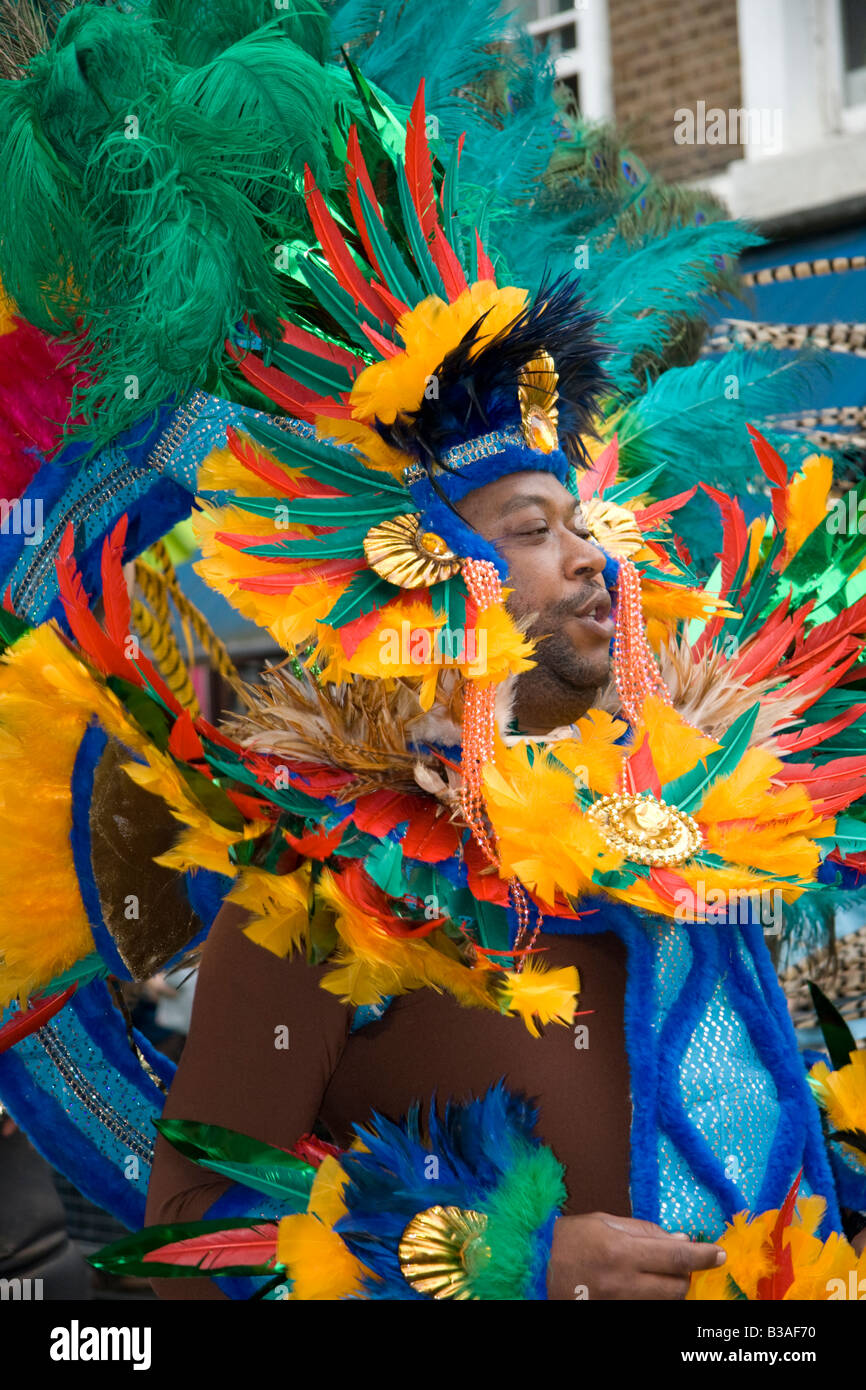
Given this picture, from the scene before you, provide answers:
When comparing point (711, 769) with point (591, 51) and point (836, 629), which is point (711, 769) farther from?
point (591, 51)

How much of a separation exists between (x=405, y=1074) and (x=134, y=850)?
1.55 feet

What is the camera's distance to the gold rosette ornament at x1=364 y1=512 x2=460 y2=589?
69.4 inches

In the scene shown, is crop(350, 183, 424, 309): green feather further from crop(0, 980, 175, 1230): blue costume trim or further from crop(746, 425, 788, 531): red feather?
crop(0, 980, 175, 1230): blue costume trim

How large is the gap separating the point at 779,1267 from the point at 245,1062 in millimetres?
663

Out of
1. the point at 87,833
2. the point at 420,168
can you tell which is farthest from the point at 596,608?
the point at 87,833

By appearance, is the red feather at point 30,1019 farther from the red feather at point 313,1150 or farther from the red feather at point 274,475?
the red feather at point 274,475

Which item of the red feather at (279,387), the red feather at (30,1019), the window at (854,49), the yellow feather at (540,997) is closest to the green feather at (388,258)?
the red feather at (279,387)

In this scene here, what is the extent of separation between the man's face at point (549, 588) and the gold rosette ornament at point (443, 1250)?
2.15 feet

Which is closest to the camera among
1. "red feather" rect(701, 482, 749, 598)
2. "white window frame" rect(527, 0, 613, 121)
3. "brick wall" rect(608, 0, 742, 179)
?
"red feather" rect(701, 482, 749, 598)

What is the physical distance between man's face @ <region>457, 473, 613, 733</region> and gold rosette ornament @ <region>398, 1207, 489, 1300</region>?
0.66 metres

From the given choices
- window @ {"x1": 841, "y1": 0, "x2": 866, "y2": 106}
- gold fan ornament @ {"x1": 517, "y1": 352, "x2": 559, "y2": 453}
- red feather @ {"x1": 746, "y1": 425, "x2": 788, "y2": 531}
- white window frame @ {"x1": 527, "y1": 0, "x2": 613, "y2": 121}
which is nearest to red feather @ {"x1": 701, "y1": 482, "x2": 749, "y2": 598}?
red feather @ {"x1": 746, "y1": 425, "x2": 788, "y2": 531}

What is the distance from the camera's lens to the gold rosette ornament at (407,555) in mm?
1762

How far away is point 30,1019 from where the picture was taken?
1975 millimetres

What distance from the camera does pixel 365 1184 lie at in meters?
1.63
